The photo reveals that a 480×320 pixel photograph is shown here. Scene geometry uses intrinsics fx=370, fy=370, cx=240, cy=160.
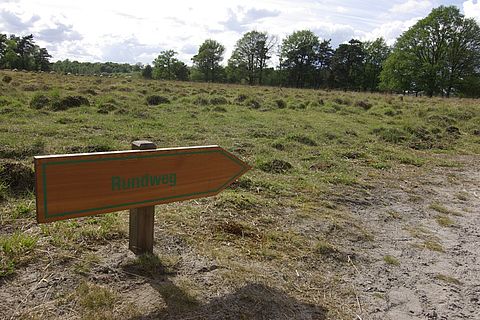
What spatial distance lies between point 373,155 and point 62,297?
7073mm

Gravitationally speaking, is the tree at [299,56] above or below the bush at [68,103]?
above

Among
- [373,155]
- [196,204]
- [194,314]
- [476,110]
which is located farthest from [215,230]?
[476,110]

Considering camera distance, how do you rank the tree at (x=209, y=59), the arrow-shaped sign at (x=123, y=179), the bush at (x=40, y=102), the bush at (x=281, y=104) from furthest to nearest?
1. the tree at (x=209, y=59)
2. the bush at (x=281, y=104)
3. the bush at (x=40, y=102)
4. the arrow-shaped sign at (x=123, y=179)

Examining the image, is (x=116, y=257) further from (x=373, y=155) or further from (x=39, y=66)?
(x=39, y=66)

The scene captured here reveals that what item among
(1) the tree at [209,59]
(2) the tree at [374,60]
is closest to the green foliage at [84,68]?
(1) the tree at [209,59]

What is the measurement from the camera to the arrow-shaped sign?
2.02 metres

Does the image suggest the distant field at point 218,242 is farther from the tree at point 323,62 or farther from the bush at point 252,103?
the tree at point 323,62

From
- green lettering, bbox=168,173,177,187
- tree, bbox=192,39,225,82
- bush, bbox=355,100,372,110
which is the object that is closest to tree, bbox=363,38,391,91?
tree, bbox=192,39,225,82

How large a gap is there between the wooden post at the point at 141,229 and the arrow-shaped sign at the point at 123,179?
0.93 feet

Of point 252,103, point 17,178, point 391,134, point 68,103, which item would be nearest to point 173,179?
point 17,178

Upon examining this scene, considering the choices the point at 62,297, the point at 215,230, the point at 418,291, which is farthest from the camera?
the point at 215,230

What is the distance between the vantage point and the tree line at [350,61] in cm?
4325

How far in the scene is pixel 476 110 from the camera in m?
17.1

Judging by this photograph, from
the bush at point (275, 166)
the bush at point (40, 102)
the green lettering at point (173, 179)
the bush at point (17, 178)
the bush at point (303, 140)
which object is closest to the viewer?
the green lettering at point (173, 179)
